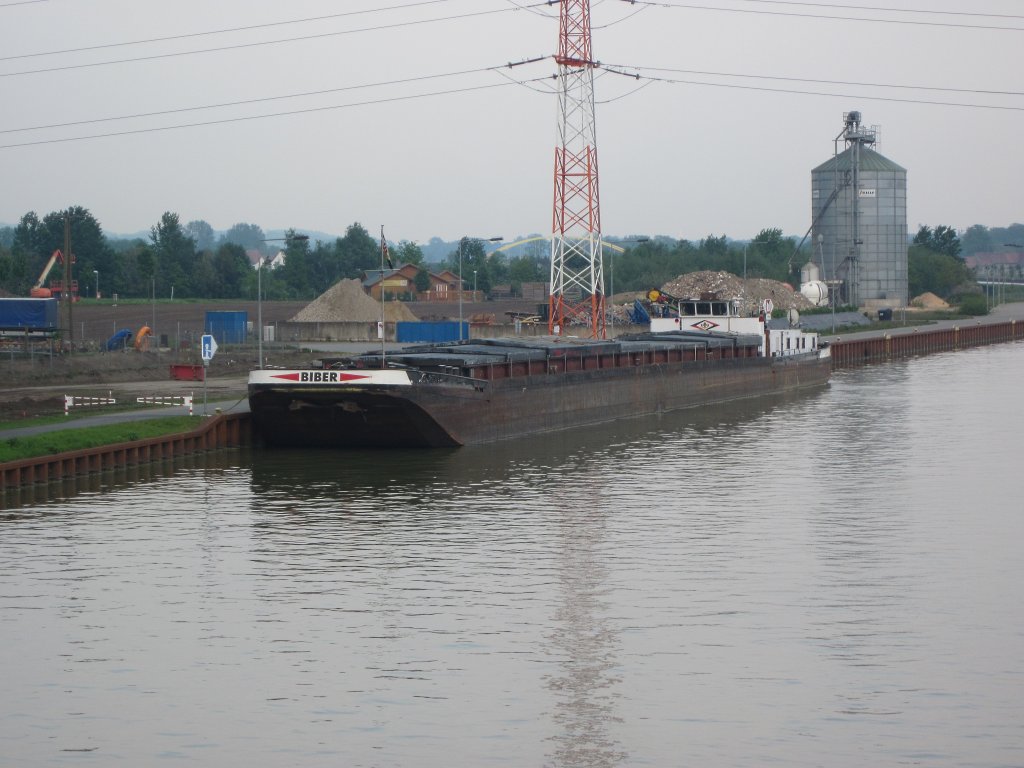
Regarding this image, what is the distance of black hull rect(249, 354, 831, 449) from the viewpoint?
151 feet

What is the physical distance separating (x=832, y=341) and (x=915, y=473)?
7328 cm

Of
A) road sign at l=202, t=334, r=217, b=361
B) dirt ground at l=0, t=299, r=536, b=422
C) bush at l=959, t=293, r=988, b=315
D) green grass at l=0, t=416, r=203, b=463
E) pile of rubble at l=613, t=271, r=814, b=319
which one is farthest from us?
bush at l=959, t=293, r=988, b=315

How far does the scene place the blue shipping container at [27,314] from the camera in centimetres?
8412

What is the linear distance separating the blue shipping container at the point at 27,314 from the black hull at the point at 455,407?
4093cm

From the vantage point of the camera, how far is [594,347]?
61.5 m

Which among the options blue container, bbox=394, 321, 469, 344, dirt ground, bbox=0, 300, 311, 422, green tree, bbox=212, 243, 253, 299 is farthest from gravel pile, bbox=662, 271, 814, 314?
dirt ground, bbox=0, 300, 311, 422

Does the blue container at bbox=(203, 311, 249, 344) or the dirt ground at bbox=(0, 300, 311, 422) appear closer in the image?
the dirt ground at bbox=(0, 300, 311, 422)

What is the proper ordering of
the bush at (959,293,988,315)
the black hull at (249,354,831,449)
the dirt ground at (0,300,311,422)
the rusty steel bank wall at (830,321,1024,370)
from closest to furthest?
the black hull at (249,354,831,449) < the dirt ground at (0,300,311,422) < the rusty steel bank wall at (830,321,1024,370) < the bush at (959,293,988,315)

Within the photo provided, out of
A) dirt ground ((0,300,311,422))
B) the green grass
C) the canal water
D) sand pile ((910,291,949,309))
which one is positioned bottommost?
the canal water

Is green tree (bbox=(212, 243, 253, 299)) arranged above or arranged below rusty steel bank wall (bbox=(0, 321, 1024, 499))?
above

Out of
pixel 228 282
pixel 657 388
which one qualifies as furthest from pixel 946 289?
pixel 657 388

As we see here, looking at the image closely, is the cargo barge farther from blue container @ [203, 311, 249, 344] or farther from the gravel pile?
the gravel pile

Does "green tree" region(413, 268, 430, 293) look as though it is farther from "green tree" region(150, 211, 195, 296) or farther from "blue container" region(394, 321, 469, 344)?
"blue container" region(394, 321, 469, 344)

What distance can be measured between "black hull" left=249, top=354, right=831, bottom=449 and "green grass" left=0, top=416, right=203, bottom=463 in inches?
115
